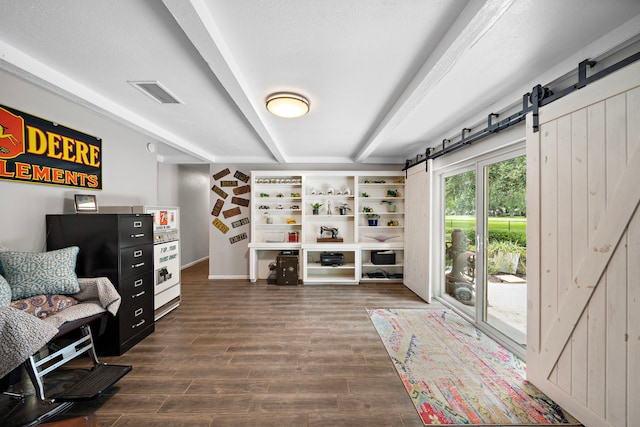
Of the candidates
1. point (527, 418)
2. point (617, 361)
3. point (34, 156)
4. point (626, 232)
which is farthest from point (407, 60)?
point (34, 156)

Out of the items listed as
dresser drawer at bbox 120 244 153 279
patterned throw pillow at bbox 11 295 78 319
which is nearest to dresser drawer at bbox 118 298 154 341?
dresser drawer at bbox 120 244 153 279

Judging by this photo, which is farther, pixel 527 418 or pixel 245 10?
pixel 527 418

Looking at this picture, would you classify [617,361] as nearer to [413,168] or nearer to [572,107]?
[572,107]

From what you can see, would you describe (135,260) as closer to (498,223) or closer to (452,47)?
(452,47)

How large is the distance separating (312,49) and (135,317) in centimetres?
306

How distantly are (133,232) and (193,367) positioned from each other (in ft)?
4.89

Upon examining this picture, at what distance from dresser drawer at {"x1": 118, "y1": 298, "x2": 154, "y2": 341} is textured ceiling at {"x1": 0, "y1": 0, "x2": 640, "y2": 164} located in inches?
81.1

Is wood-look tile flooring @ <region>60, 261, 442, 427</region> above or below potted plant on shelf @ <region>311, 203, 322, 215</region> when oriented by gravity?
below

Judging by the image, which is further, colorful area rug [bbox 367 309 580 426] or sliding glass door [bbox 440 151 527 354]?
sliding glass door [bbox 440 151 527 354]

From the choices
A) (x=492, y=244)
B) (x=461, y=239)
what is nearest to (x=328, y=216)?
(x=461, y=239)

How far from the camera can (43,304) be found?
75.0 inches

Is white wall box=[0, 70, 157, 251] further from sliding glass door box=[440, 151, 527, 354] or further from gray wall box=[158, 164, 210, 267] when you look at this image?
sliding glass door box=[440, 151, 527, 354]

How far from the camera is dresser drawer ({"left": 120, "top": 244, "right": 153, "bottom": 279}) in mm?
2512

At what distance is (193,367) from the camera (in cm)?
224
